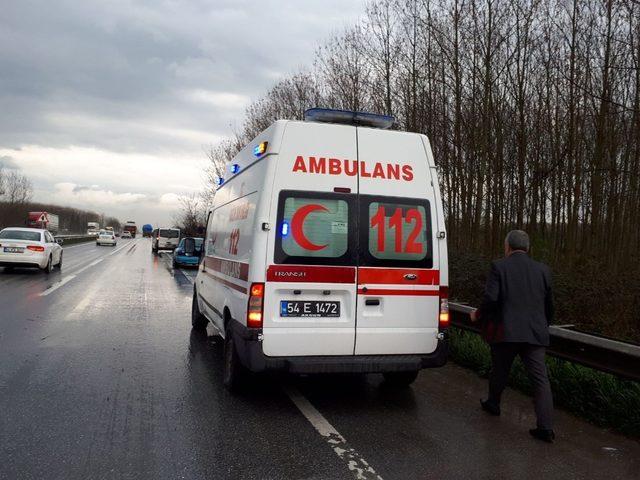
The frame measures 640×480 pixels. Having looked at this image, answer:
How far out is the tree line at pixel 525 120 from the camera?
45.9 ft

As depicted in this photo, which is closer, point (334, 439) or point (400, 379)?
point (334, 439)

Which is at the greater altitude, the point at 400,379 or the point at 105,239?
the point at 105,239

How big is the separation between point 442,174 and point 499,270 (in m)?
13.2

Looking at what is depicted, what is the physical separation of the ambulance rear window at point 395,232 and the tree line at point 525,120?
27.6ft

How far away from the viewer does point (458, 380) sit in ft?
21.2

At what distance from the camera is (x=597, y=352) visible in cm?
518

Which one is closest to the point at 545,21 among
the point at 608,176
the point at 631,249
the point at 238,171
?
the point at 608,176

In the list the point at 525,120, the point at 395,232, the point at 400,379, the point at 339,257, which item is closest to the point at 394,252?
the point at 395,232

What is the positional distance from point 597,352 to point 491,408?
3.65 feet

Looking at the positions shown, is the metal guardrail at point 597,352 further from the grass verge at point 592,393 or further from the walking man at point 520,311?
the walking man at point 520,311

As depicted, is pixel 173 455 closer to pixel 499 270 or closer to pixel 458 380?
pixel 499 270

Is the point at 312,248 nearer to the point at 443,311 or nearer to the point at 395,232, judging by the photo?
the point at 395,232

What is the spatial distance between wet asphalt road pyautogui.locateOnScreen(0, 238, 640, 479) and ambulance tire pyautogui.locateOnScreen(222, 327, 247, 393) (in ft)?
0.38

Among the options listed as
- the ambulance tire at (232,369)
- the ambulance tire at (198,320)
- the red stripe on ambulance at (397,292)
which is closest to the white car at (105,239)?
the ambulance tire at (198,320)
